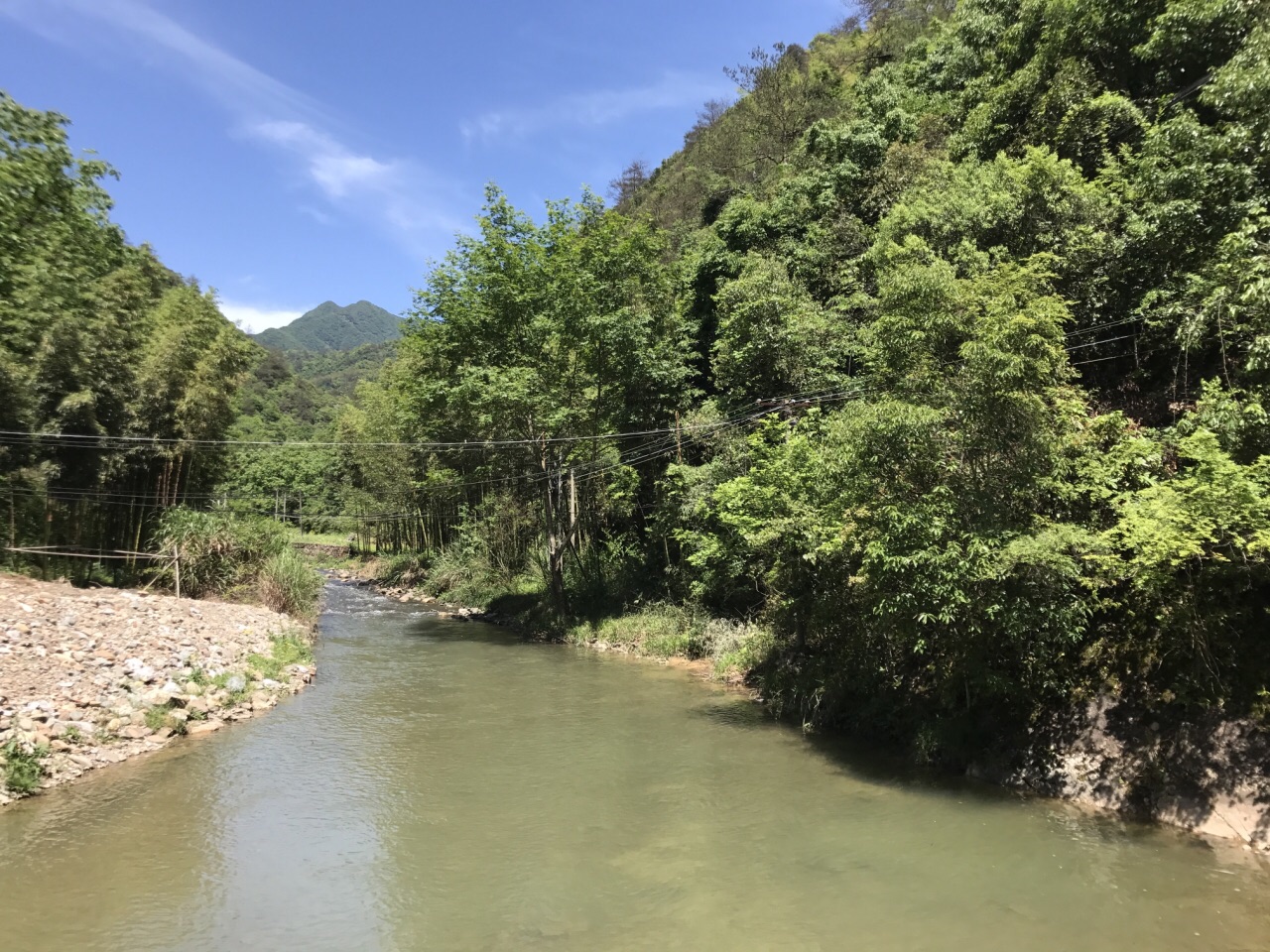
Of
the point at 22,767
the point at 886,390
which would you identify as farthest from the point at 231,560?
the point at 886,390

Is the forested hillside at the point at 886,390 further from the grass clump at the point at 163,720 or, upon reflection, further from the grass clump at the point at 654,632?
the grass clump at the point at 163,720

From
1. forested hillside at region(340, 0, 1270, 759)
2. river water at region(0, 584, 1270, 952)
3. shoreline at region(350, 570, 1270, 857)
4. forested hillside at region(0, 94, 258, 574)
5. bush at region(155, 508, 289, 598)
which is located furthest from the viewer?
bush at region(155, 508, 289, 598)

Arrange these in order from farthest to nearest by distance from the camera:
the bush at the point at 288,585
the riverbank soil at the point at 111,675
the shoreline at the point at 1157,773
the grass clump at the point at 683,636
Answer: the bush at the point at 288,585
the grass clump at the point at 683,636
the riverbank soil at the point at 111,675
the shoreline at the point at 1157,773

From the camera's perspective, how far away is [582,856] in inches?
317

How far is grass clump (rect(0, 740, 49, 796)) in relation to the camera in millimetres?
9242

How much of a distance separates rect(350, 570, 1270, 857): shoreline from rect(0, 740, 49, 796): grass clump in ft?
40.7

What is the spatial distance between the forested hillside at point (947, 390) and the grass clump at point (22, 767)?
36.2ft

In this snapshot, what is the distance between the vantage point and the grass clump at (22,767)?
30.3ft

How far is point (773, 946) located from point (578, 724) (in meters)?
7.53

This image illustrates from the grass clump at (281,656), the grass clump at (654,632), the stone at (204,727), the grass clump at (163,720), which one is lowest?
the stone at (204,727)

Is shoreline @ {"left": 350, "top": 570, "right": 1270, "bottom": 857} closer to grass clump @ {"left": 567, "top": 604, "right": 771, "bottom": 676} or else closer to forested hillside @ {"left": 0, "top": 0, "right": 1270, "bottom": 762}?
forested hillside @ {"left": 0, "top": 0, "right": 1270, "bottom": 762}

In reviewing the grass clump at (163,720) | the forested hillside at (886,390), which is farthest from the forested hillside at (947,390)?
the grass clump at (163,720)

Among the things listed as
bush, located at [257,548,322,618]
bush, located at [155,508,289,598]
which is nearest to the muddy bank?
bush, located at [257,548,322,618]

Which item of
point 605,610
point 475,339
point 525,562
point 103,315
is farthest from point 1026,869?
point 525,562
